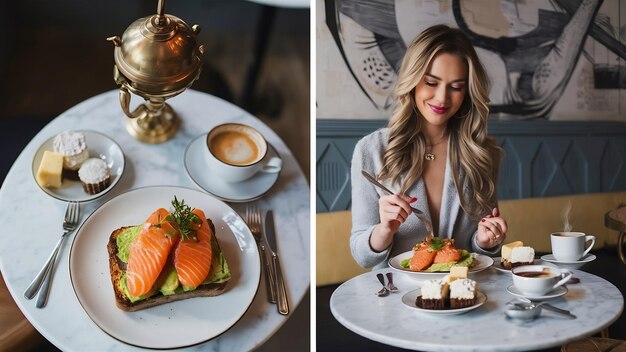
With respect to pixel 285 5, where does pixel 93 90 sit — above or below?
below

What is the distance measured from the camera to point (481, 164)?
4.55 feet

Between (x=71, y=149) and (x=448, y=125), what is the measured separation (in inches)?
34.4

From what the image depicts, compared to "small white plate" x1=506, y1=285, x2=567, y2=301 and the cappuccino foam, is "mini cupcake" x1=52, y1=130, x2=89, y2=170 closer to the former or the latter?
the cappuccino foam

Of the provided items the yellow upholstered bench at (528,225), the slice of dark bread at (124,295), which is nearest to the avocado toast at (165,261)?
the slice of dark bread at (124,295)

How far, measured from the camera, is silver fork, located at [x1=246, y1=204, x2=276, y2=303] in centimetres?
141

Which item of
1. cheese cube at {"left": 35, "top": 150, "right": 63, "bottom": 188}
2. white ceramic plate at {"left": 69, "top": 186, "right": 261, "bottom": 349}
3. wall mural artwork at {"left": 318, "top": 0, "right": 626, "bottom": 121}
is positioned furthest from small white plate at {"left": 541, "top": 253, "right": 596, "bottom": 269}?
cheese cube at {"left": 35, "top": 150, "right": 63, "bottom": 188}

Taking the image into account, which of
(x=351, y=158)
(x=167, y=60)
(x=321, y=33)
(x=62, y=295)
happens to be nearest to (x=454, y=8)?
(x=321, y=33)

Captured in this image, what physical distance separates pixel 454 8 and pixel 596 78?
0.40 m

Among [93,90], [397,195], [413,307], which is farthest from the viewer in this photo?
[93,90]

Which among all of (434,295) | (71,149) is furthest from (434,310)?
(71,149)

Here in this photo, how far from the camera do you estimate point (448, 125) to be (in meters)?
1.35

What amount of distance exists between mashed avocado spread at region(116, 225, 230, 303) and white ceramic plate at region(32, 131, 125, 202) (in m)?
0.13

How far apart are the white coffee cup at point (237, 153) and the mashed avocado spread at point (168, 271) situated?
0.18 meters

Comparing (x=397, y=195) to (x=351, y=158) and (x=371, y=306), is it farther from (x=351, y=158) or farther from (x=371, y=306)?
(x=371, y=306)
